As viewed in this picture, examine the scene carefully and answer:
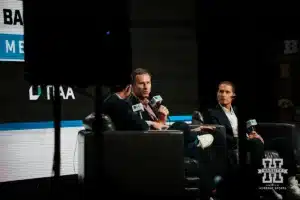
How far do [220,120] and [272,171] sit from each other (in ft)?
2.12

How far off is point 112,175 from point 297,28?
4591 millimetres

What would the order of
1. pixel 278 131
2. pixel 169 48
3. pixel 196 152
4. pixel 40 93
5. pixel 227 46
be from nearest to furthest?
pixel 196 152, pixel 278 131, pixel 40 93, pixel 169 48, pixel 227 46

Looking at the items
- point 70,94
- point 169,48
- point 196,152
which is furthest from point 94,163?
point 169,48

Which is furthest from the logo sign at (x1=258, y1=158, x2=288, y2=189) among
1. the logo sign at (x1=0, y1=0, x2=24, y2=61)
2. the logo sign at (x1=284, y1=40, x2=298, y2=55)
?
the logo sign at (x1=284, y1=40, x2=298, y2=55)

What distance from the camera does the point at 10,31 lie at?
4641 mm

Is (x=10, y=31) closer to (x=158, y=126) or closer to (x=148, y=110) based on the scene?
(x=148, y=110)

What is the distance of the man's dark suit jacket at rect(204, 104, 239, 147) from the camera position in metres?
3.91

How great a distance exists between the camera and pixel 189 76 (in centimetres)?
607

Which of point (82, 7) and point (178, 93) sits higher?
point (82, 7)

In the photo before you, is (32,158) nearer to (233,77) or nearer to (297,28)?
(233,77)

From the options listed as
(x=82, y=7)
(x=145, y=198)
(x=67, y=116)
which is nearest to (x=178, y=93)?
(x=67, y=116)

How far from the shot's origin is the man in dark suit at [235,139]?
371cm

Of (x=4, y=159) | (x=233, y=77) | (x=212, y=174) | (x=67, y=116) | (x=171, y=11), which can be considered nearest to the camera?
(x=212, y=174)

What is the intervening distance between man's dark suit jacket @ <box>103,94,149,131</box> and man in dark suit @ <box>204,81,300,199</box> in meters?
0.88
